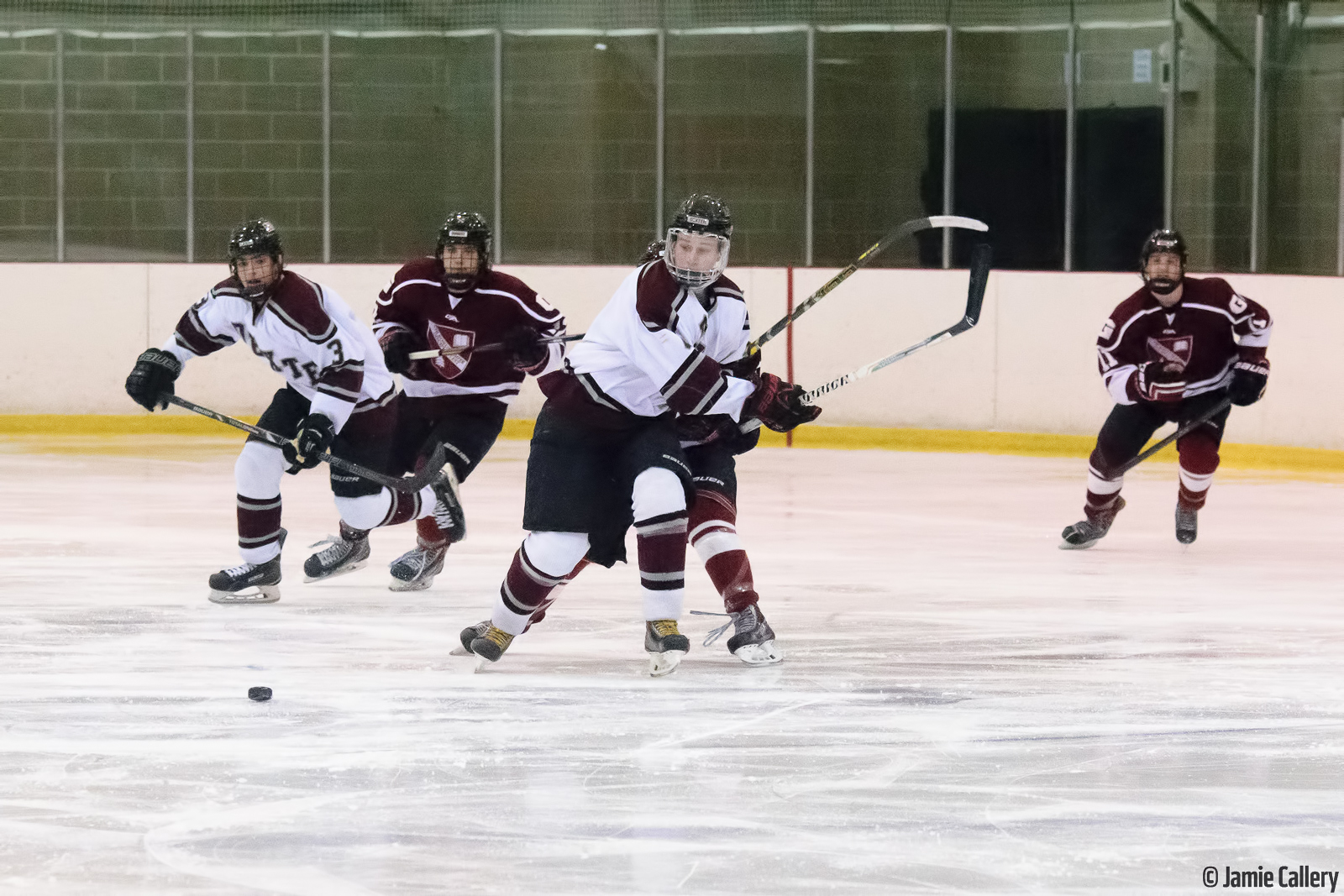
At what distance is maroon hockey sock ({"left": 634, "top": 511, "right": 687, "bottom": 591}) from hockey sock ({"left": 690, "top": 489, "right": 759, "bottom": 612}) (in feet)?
0.28

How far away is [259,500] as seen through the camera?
4719 millimetres

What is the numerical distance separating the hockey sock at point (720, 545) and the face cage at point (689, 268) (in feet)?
1.36

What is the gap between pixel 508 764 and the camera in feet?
10.3

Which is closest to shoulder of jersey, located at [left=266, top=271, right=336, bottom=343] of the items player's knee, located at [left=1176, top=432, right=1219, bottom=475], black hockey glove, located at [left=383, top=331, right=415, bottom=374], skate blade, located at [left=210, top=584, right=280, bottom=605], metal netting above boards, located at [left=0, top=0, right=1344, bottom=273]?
black hockey glove, located at [left=383, top=331, right=415, bottom=374]

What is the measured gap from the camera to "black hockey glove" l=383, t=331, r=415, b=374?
505 centimetres

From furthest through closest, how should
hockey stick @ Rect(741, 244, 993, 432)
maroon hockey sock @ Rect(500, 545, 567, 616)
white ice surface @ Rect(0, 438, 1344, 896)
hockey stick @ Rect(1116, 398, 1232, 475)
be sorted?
hockey stick @ Rect(1116, 398, 1232, 475)
hockey stick @ Rect(741, 244, 993, 432)
maroon hockey sock @ Rect(500, 545, 567, 616)
white ice surface @ Rect(0, 438, 1344, 896)

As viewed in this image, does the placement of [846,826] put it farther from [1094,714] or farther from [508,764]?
[1094,714]

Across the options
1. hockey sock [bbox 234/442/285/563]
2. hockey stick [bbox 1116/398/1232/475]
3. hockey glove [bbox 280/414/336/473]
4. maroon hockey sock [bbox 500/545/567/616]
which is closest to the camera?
maroon hockey sock [bbox 500/545/567/616]

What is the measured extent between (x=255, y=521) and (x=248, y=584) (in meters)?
0.14

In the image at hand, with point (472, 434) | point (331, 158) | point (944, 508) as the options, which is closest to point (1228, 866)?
point (472, 434)

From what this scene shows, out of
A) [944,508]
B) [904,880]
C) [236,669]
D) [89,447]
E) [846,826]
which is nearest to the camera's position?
[904,880]

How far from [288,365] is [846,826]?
7.84 ft

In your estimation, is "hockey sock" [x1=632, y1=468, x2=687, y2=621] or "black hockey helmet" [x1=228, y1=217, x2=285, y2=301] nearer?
"hockey sock" [x1=632, y1=468, x2=687, y2=621]

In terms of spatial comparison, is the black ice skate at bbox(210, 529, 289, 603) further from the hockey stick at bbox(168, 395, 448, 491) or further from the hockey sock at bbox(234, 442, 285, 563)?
the hockey stick at bbox(168, 395, 448, 491)
